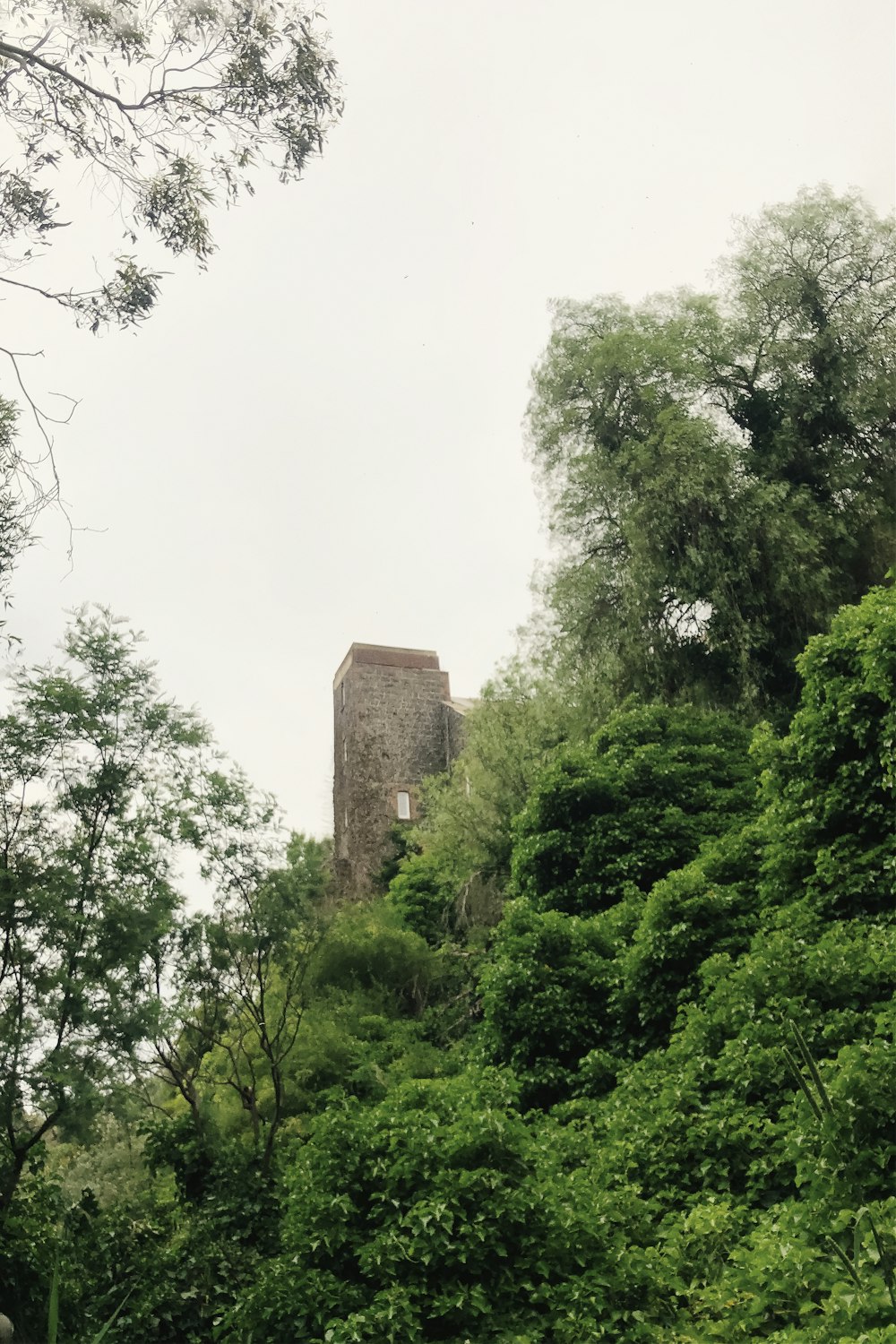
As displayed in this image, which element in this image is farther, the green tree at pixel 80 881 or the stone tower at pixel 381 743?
the stone tower at pixel 381 743

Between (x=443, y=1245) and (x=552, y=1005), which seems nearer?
(x=443, y=1245)

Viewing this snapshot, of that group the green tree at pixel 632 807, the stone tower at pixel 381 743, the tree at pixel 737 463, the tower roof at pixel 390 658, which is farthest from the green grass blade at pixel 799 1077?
the tower roof at pixel 390 658

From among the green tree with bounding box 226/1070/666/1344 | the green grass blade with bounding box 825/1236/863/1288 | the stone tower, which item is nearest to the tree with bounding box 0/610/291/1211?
the green tree with bounding box 226/1070/666/1344

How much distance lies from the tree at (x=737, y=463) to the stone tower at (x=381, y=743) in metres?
14.4

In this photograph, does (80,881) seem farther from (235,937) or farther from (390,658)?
(390,658)

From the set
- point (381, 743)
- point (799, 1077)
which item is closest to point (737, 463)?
point (799, 1077)

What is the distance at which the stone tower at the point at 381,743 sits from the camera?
31.5 metres

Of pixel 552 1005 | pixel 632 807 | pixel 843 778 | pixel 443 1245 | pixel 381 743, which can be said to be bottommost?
pixel 443 1245

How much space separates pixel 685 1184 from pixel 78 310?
7997 mm

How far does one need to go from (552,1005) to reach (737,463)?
9.59m

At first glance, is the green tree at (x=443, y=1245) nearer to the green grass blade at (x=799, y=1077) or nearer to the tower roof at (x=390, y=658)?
the green grass blade at (x=799, y=1077)

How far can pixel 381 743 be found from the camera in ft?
109

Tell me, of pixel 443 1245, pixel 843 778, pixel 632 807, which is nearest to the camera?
pixel 443 1245

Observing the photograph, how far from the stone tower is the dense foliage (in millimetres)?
10158
